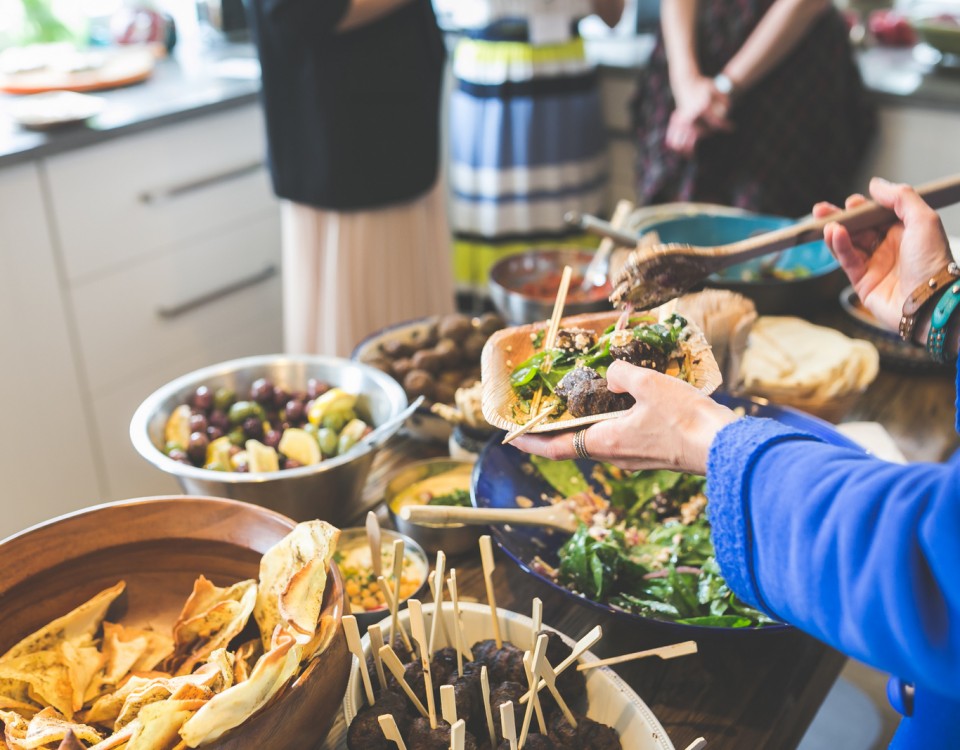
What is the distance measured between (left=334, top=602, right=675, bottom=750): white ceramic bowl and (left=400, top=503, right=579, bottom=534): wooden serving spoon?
4.3 inches

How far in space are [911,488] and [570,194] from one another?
106 inches

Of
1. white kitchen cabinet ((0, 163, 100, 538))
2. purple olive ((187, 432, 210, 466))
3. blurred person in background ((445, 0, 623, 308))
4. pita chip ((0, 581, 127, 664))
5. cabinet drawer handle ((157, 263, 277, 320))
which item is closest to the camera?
pita chip ((0, 581, 127, 664))

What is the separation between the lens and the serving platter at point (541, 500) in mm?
1001

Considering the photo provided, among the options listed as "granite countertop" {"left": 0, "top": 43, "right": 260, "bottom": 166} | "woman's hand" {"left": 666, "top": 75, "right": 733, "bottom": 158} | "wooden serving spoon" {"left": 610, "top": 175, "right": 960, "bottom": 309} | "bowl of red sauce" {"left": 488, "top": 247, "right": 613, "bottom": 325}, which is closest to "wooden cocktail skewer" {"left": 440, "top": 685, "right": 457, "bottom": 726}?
"wooden serving spoon" {"left": 610, "top": 175, "right": 960, "bottom": 309}

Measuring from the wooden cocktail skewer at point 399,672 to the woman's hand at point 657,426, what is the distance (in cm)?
28

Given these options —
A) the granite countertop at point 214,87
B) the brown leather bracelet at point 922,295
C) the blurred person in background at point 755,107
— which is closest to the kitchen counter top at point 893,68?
the granite countertop at point 214,87

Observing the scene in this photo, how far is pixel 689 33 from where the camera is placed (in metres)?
2.64

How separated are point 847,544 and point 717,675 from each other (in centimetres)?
44

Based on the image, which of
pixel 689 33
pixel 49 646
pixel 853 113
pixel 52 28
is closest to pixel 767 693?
pixel 49 646

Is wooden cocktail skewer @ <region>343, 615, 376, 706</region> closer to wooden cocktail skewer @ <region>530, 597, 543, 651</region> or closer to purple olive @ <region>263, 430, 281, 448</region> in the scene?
wooden cocktail skewer @ <region>530, 597, 543, 651</region>

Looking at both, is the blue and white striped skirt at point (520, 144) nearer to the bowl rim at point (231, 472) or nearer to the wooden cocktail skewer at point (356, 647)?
the bowl rim at point (231, 472)

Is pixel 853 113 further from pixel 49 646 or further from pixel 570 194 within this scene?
pixel 49 646

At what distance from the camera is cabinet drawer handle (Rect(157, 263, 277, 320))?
9.25 ft

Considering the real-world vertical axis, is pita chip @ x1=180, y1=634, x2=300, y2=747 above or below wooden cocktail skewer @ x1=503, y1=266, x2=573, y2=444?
below
